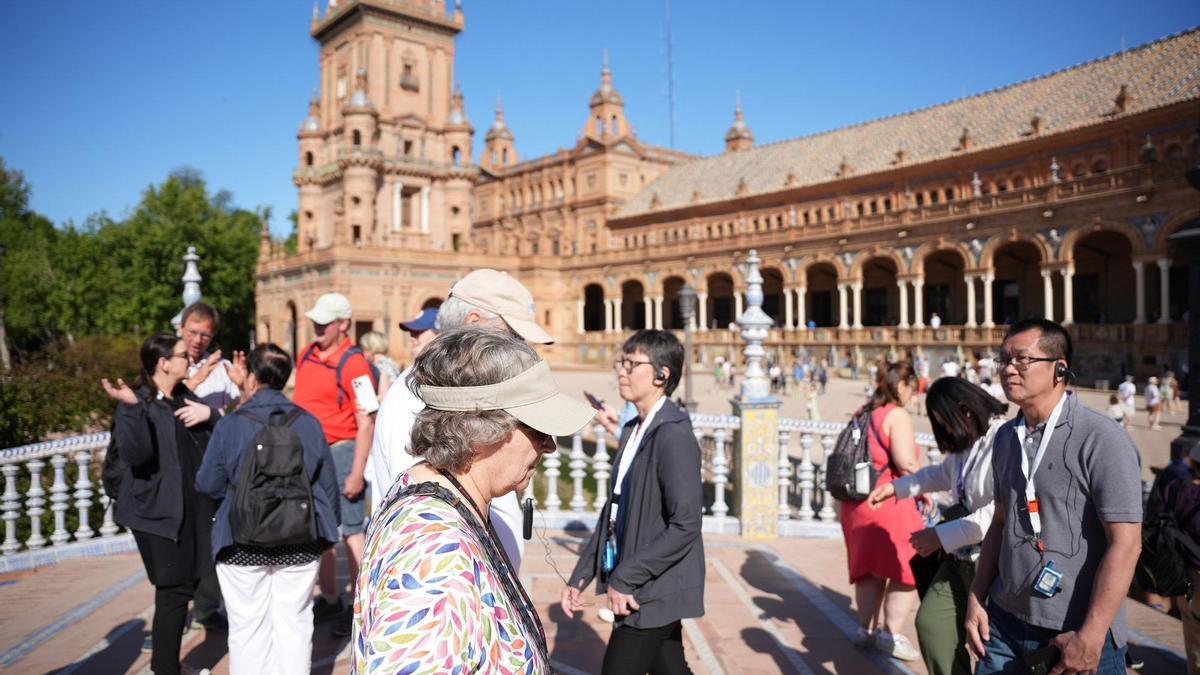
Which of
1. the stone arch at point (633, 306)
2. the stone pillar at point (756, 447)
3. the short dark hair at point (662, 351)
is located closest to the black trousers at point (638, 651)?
the short dark hair at point (662, 351)

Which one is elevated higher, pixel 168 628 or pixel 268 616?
pixel 268 616

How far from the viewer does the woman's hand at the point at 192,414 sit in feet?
12.5

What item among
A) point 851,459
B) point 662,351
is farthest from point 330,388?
point 851,459

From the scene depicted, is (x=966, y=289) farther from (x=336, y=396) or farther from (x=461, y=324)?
(x=461, y=324)

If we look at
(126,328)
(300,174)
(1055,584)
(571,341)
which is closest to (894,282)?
(571,341)

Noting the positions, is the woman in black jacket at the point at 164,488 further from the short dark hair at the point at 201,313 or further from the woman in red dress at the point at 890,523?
the woman in red dress at the point at 890,523

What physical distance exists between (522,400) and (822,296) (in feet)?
130

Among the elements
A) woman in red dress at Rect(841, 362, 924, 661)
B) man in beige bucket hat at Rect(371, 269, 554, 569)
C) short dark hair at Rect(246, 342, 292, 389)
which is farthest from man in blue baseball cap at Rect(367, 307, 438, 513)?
woman in red dress at Rect(841, 362, 924, 661)

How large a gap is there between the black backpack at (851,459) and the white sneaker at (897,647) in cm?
85

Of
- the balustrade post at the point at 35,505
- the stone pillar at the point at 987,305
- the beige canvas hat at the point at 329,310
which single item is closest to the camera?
the beige canvas hat at the point at 329,310

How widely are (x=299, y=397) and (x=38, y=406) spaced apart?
20.7 ft

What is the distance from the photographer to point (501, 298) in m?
2.83

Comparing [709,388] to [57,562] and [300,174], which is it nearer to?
[57,562]

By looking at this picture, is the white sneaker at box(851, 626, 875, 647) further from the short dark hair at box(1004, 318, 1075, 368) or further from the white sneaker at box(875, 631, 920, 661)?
the short dark hair at box(1004, 318, 1075, 368)
